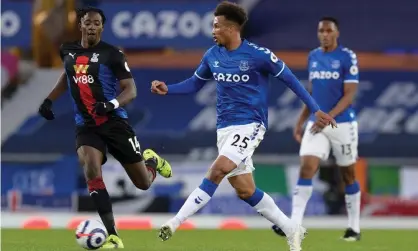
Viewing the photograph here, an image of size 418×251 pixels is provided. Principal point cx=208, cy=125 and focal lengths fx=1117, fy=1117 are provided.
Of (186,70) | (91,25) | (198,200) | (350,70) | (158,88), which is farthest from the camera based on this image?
(186,70)

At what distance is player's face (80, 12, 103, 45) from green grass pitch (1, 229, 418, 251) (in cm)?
201

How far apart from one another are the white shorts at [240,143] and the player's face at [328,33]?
3.24 meters

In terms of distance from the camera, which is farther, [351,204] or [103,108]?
[351,204]

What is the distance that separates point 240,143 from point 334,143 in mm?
3393

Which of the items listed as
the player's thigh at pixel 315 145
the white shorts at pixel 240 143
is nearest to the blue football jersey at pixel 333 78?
the player's thigh at pixel 315 145

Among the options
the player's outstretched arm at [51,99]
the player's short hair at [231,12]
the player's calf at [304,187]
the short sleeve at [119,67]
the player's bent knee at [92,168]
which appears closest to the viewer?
the player's short hair at [231,12]

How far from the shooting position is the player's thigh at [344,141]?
1295 centimetres

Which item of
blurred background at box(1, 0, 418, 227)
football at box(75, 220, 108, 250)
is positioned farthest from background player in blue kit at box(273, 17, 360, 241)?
blurred background at box(1, 0, 418, 227)

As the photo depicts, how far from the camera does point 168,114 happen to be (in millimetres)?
24797

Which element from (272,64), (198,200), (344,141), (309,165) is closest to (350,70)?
(344,141)

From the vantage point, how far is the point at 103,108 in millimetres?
10164

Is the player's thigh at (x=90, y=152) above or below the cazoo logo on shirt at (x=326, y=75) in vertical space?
below

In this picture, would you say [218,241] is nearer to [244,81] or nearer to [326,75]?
[326,75]

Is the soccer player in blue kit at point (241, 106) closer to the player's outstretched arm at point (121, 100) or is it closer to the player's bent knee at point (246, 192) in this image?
the player's bent knee at point (246, 192)
